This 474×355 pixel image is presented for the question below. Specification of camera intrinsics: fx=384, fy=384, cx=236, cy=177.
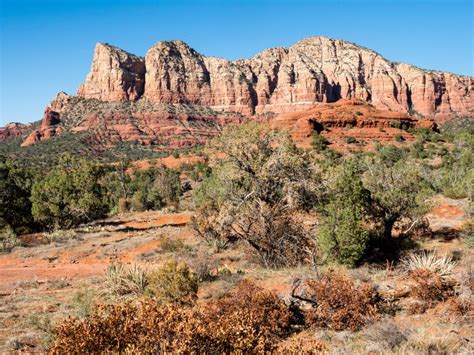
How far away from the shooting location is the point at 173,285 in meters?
9.97

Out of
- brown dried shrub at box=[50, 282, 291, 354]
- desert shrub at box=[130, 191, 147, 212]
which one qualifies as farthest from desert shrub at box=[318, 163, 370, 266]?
desert shrub at box=[130, 191, 147, 212]

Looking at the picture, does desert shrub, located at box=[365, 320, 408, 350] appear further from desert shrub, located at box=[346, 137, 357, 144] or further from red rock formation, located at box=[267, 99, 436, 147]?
desert shrub, located at box=[346, 137, 357, 144]

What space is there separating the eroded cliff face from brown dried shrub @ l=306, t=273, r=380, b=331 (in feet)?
495

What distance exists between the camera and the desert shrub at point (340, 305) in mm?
7812

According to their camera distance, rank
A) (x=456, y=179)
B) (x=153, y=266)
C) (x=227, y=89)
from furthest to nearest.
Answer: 1. (x=227, y=89)
2. (x=456, y=179)
3. (x=153, y=266)

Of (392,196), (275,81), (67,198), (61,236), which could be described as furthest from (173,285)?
(275,81)

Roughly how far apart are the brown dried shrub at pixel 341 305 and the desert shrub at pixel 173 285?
3113 millimetres

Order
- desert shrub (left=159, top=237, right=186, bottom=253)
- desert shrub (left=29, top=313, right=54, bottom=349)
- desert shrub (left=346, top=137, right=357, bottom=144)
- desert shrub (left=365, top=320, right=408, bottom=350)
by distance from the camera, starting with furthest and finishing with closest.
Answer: desert shrub (left=346, top=137, right=357, bottom=144)
desert shrub (left=159, top=237, right=186, bottom=253)
desert shrub (left=29, top=313, right=54, bottom=349)
desert shrub (left=365, top=320, right=408, bottom=350)

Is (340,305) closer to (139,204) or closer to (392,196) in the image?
(392,196)

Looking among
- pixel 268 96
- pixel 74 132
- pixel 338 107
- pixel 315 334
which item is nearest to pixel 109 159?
Result: pixel 74 132

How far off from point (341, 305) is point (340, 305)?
4 cm

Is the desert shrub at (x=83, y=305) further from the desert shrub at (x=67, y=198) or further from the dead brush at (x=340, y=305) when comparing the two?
the desert shrub at (x=67, y=198)

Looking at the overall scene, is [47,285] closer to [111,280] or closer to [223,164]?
[111,280]

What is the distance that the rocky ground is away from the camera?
726cm
